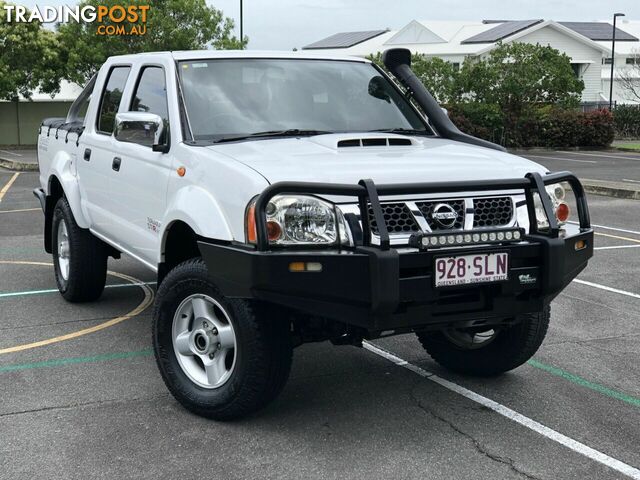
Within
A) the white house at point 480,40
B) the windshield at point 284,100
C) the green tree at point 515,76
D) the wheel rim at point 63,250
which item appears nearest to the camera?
the windshield at point 284,100

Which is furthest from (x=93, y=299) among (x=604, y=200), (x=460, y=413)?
(x=604, y=200)

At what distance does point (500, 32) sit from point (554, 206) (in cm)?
5702

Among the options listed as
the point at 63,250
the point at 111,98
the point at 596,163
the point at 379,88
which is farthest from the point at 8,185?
the point at 596,163

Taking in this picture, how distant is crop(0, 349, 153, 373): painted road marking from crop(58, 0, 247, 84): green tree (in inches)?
1175

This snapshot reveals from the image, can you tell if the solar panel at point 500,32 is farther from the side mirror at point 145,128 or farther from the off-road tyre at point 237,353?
the off-road tyre at point 237,353

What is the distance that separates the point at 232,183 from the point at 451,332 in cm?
193

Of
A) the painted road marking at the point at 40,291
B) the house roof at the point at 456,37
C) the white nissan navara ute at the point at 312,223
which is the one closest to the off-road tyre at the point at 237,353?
the white nissan navara ute at the point at 312,223

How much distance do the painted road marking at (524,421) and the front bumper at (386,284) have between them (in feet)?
2.19

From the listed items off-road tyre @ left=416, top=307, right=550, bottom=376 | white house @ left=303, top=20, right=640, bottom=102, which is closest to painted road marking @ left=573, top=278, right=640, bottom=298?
off-road tyre @ left=416, top=307, right=550, bottom=376

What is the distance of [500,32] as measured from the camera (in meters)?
59.0

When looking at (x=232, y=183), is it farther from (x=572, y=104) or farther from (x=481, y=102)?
(x=572, y=104)

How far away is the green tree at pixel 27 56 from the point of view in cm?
3503

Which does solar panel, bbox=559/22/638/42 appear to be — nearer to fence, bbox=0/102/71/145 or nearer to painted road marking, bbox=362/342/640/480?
fence, bbox=0/102/71/145

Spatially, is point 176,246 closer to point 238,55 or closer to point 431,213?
point 238,55
